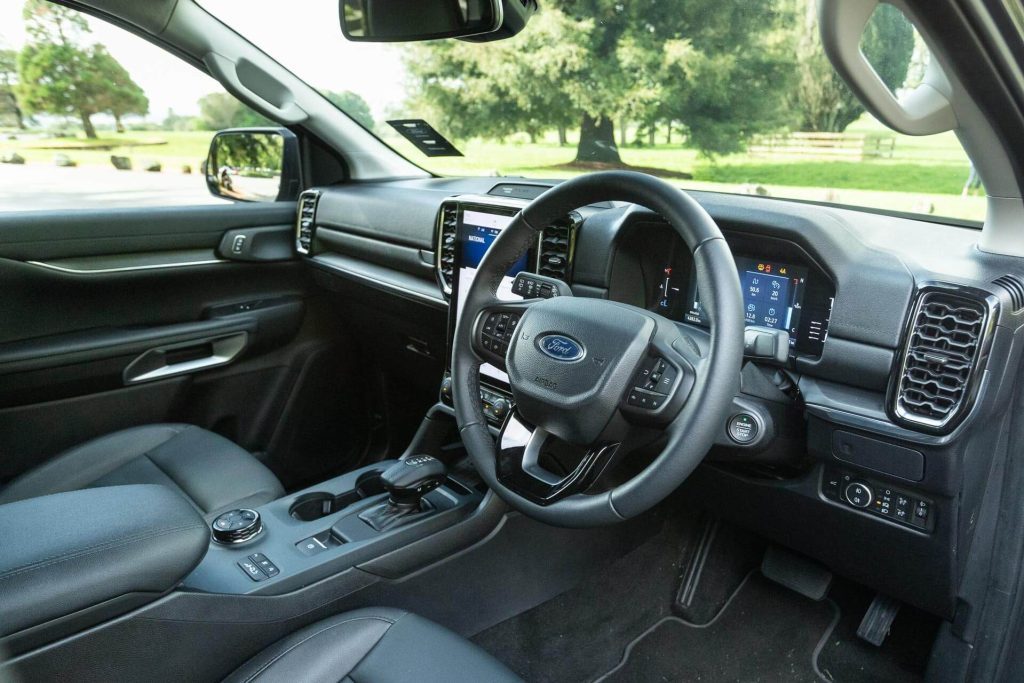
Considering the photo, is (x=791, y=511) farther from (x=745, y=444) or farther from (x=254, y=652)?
(x=254, y=652)

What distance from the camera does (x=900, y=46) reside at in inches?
56.1

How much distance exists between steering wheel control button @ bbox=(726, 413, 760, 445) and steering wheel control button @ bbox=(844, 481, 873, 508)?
0.34m

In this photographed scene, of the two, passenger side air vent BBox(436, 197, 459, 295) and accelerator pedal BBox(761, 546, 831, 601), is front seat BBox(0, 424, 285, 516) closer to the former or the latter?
passenger side air vent BBox(436, 197, 459, 295)

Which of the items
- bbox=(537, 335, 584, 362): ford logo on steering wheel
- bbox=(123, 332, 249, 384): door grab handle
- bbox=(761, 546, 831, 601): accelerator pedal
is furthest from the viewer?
bbox=(123, 332, 249, 384): door grab handle

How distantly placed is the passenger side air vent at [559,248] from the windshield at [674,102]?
0.71 ft

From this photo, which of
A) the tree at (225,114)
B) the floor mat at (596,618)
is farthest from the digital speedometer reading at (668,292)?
the tree at (225,114)

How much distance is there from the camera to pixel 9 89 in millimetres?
2475

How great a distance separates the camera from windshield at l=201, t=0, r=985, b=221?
6.54 ft

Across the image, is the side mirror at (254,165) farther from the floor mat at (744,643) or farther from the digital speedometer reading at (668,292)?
the floor mat at (744,643)

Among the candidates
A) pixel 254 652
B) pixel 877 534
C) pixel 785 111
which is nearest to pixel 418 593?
pixel 254 652

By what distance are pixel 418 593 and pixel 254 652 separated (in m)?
0.41

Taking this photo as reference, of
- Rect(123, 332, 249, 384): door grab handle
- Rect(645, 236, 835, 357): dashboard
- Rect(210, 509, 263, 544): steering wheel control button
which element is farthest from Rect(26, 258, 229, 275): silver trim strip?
Rect(645, 236, 835, 357): dashboard

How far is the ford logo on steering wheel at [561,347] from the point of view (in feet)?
4.41

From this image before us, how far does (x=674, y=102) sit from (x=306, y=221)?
2.12 meters
